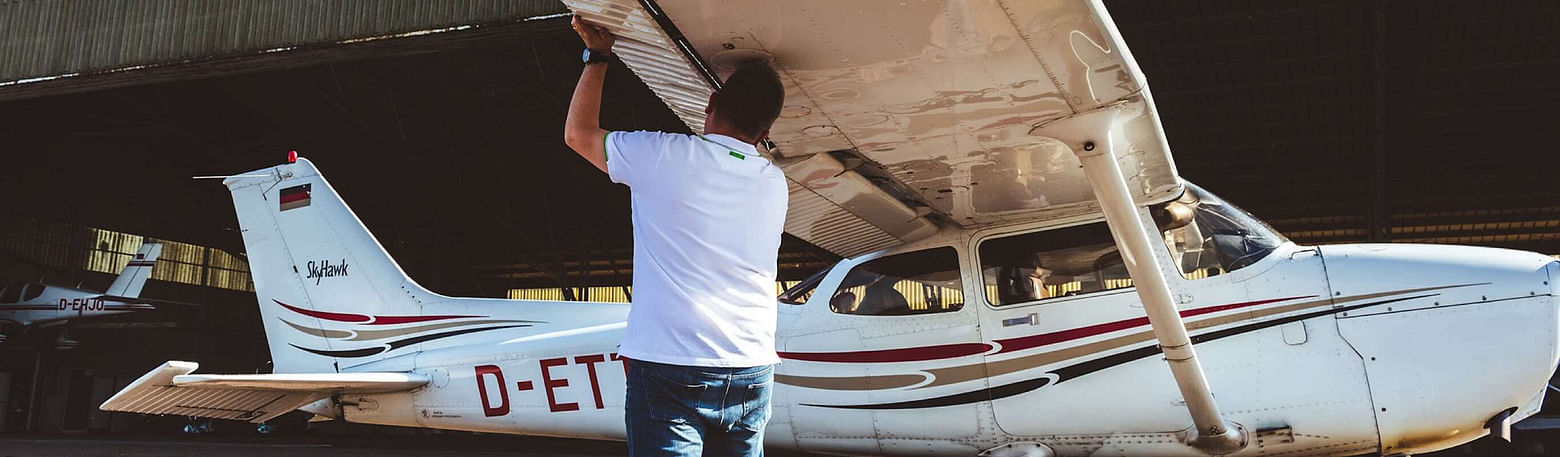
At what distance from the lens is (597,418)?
545 cm

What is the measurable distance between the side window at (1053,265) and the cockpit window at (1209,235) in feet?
0.89

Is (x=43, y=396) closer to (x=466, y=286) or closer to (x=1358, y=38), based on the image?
(x=466, y=286)

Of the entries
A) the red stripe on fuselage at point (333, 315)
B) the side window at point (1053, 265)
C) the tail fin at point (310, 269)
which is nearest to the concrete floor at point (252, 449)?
the tail fin at point (310, 269)

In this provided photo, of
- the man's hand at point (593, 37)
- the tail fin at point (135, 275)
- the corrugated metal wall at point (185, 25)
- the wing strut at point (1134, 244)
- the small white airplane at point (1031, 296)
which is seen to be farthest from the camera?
the tail fin at point (135, 275)

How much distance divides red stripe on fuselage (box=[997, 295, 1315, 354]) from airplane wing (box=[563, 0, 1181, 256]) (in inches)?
22.3

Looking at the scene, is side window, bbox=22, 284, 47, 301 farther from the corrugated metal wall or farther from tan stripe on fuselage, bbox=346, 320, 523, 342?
tan stripe on fuselage, bbox=346, 320, 523, 342

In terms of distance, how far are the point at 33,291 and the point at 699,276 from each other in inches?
1226

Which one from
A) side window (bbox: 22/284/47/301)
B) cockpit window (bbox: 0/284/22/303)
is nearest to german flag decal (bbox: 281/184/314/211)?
side window (bbox: 22/284/47/301)

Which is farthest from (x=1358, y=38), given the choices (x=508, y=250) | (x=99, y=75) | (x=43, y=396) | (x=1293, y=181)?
(x=43, y=396)

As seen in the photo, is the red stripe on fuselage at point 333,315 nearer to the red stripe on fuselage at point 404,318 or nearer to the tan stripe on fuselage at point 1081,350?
the red stripe on fuselage at point 404,318

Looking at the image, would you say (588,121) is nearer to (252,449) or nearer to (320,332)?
(320,332)

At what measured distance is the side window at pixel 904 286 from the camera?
190 inches

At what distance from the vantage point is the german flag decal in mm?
7160

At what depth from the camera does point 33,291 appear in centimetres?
2566
